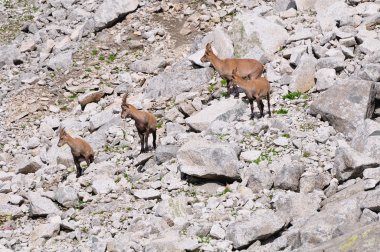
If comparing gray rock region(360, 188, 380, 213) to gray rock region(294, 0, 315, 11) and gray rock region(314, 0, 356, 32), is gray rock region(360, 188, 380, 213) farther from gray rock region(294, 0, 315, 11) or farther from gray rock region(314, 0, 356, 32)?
gray rock region(294, 0, 315, 11)

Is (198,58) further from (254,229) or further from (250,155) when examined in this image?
(254,229)

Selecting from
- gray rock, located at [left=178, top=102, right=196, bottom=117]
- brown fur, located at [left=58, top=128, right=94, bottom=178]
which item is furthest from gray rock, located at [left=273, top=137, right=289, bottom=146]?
brown fur, located at [left=58, top=128, right=94, bottom=178]

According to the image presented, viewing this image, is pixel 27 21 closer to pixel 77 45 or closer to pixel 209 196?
pixel 77 45

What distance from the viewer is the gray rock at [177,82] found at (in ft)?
59.7

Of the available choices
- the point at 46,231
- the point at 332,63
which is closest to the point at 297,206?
the point at 46,231

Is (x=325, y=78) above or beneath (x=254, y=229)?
beneath

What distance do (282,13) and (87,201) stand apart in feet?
32.7

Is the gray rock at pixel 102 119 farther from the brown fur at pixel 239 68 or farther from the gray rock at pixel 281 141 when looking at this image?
the gray rock at pixel 281 141

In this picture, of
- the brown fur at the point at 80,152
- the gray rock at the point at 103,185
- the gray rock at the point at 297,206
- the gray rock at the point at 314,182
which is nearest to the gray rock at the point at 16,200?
the brown fur at the point at 80,152

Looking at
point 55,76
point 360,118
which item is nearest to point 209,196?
point 360,118

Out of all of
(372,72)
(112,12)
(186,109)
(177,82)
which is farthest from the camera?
(112,12)

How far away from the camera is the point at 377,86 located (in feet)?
46.9

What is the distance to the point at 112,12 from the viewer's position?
75.6 ft

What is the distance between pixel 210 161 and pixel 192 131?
2.91 m
